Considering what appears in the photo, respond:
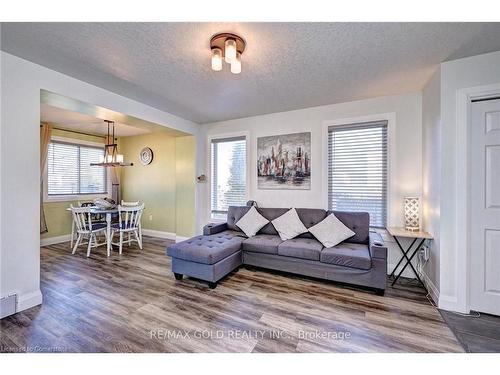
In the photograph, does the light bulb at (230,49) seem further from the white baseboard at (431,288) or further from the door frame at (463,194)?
the white baseboard at (431,288)

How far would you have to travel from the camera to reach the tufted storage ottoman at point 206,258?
8.66 ft

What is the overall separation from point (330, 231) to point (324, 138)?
151 centimetres

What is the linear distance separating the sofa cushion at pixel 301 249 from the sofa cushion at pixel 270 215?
0.52 metres

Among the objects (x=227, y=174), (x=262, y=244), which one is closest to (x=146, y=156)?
(x=227, y=174)

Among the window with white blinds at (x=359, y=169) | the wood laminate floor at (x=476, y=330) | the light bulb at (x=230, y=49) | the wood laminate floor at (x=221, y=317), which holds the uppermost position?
the light bulb at (x=230, y=49)

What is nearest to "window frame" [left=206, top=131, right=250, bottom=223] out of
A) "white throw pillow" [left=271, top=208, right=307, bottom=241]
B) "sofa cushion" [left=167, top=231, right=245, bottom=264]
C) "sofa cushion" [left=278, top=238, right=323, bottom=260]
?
"white throw pillow" [left=271, top=208, right=307, bottom=241]

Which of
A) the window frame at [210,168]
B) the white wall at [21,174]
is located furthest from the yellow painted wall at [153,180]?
the white wall at [21,174]

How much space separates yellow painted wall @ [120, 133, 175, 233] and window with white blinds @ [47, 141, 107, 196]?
613mm

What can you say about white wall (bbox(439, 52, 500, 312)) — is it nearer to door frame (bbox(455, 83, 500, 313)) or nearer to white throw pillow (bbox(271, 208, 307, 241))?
door frame (bbox(455, 83, 500, 313))

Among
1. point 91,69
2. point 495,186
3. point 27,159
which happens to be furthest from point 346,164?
point 27,159

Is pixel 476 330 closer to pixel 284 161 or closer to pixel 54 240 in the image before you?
pixel 284 161

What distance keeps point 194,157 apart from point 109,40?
2.77 meters

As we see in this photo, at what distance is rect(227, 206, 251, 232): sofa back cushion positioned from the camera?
3.82 metres
